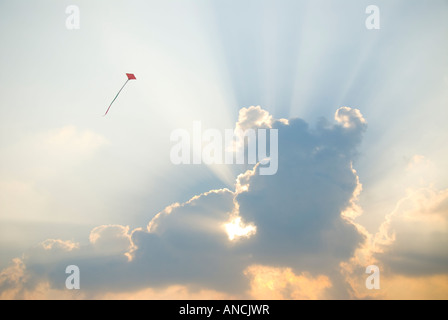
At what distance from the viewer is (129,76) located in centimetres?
7638
